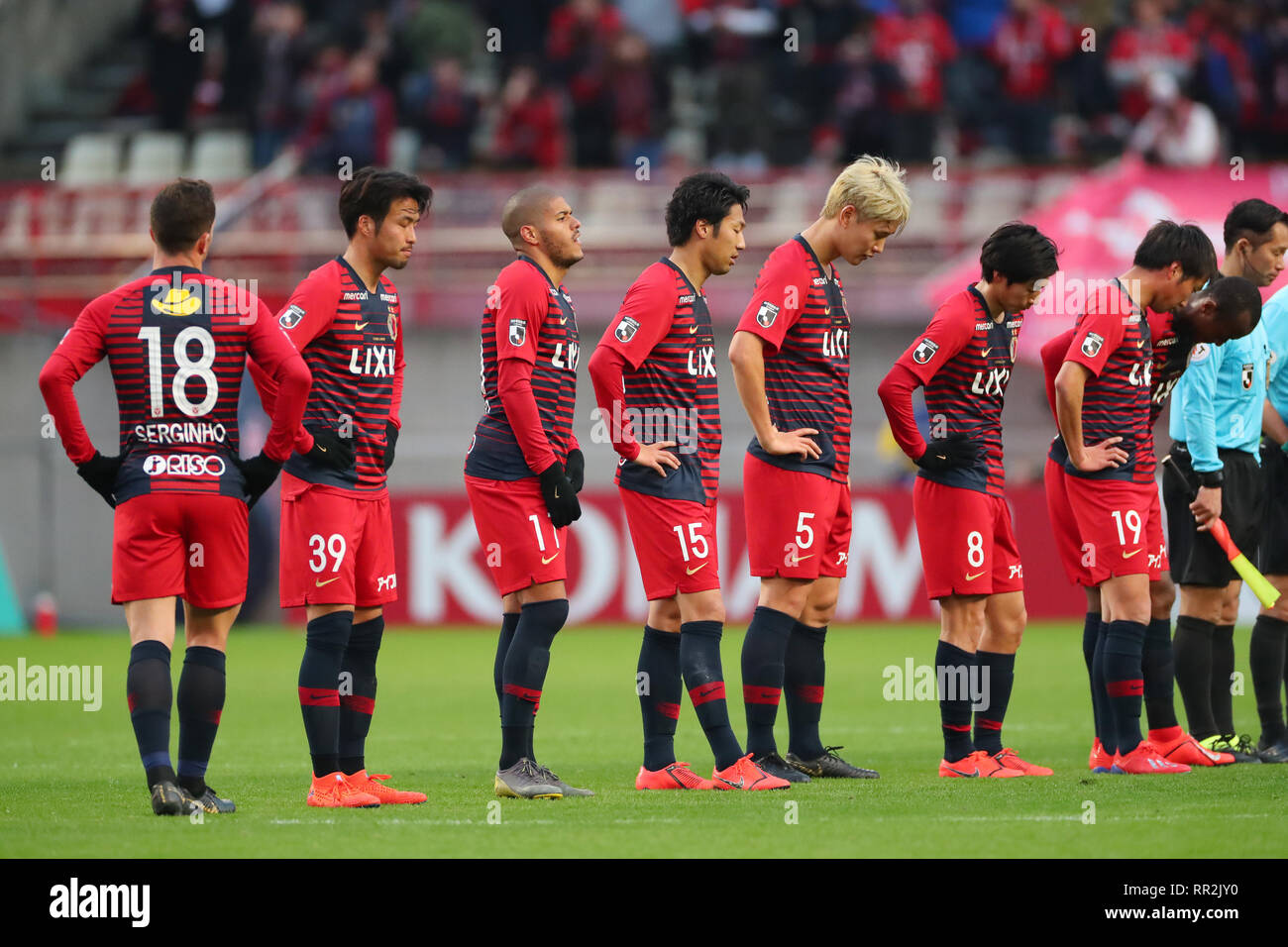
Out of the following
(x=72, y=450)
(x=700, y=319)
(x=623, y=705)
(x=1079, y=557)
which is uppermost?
(x=700, y=319)

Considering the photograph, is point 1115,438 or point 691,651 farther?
point 1115,438

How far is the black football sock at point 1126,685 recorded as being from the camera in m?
7.93

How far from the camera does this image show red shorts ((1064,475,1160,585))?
8.01 metres

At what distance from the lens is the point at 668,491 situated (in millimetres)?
7402

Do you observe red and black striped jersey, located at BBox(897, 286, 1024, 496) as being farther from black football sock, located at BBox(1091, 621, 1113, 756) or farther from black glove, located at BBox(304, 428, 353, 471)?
black glove, located at BBox(304, 428, 353, 471)

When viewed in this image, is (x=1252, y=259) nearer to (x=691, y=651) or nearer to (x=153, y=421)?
(x=691, y=651)

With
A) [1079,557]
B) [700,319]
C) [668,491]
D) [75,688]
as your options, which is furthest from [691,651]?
[75,688]

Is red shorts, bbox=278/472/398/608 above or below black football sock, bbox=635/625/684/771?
above

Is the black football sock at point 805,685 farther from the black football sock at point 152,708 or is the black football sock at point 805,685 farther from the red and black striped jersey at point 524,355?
the black football sock at point 152,708

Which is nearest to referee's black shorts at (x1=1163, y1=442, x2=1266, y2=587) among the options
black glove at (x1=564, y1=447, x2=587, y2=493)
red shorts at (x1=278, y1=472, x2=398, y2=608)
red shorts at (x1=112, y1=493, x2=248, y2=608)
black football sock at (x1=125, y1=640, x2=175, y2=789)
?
black glove at (x1=564, y1=447, x2=587, y2=493)

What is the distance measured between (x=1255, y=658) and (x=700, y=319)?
11.0 ft

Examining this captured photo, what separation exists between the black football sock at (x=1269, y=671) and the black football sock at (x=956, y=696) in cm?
165

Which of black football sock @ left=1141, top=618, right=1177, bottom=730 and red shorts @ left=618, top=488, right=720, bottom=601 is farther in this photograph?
black football sock @ left=1141, top=618, right=1177, bottom=730

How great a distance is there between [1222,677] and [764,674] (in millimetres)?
2586
